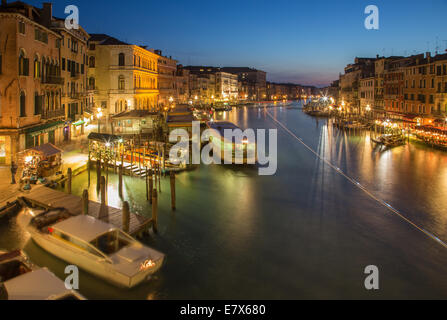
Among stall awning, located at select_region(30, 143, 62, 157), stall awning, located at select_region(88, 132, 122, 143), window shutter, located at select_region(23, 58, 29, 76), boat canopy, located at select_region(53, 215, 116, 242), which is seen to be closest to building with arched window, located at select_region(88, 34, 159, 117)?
stall awning, located at select_region(88, 132, 122, 143)

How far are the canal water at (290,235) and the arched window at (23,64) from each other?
6583mm

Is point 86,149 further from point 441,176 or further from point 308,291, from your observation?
point 441,176

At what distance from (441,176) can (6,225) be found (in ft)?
79.9

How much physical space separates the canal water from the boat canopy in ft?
3.49

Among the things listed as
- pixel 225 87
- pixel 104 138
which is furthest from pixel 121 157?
pixel 225 87

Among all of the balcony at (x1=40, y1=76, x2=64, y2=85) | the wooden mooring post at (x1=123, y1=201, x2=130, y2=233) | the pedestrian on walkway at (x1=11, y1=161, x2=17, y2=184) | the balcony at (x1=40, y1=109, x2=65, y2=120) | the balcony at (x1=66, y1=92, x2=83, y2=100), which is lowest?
the wooden mooring post at (x1=123, y1=201, x2=130, y2=233)

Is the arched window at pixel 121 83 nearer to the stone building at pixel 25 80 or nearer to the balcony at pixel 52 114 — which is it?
the balcony at pixel 52 114

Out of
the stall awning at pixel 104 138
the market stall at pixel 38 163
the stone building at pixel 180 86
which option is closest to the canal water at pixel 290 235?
the market stall at pixel 38 163

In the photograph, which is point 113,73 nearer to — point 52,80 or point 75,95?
point 75,95

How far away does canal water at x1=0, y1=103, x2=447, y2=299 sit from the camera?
1009 centimetres

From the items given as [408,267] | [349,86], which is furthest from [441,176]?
[349,86]

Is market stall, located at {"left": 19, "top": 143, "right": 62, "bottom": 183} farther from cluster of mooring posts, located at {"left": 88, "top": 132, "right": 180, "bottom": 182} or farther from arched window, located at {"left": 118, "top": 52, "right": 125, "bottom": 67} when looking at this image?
arched window, located at {"left": 118, "top": 52, "right": 125, "bottom": 67}

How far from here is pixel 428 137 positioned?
35.6 metres

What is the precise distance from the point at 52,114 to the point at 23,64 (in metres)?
4.93
